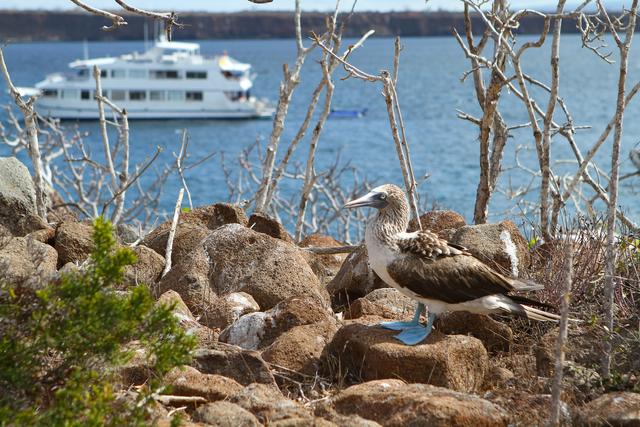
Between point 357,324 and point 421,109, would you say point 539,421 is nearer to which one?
point 357,324

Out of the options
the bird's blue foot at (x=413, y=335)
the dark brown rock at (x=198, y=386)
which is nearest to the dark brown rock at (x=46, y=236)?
the dark brown rock at (x=198, y=386)

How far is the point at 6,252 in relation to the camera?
21.0 ft

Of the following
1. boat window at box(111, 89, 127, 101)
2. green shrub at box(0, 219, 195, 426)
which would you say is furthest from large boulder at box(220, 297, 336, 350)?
boat window at box(111, 89, 127, 101)

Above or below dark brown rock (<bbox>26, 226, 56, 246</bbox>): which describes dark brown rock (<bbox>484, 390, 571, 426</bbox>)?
above

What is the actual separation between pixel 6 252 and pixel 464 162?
3582cm

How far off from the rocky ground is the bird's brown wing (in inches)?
9.7

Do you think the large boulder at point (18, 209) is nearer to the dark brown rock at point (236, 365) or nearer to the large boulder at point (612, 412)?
the dark brown rock at point (236, 365)

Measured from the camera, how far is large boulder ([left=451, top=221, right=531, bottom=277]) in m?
6.49

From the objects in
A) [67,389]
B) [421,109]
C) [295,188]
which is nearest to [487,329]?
[67,389]

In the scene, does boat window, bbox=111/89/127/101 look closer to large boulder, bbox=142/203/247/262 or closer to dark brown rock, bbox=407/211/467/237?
large boulder, bbox=142/203/247/262

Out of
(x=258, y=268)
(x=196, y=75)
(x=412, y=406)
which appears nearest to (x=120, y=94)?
(x=196, y=75)

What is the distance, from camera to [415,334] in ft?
17.6

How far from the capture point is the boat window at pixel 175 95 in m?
63.9

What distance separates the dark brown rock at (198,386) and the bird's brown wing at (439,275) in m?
1.12
